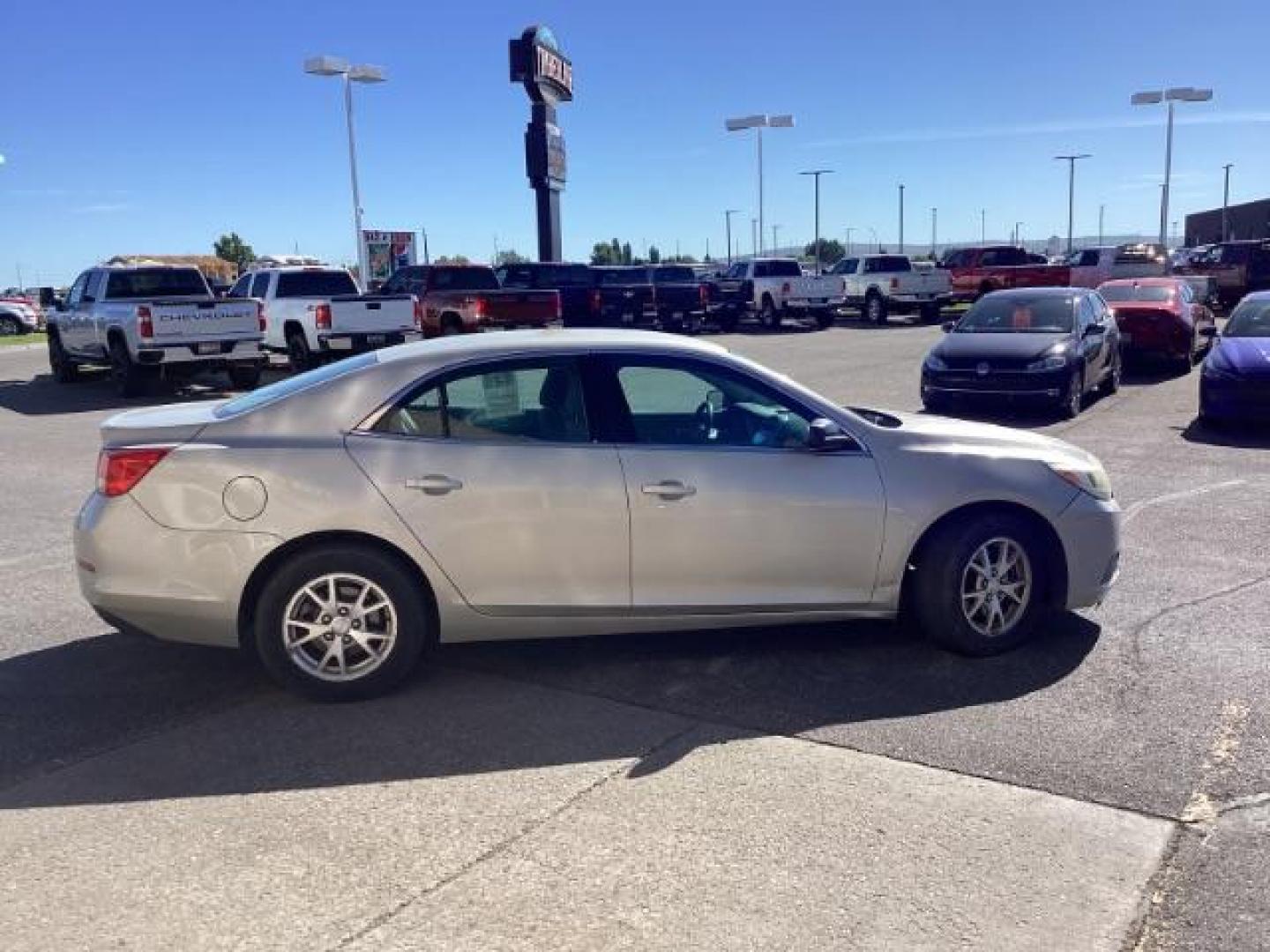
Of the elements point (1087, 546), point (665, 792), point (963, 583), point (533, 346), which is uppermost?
point (533, 346)

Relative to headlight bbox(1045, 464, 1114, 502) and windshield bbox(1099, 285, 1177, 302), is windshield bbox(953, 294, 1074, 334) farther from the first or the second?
headlight bbox(1045, 464, 1114, 502)

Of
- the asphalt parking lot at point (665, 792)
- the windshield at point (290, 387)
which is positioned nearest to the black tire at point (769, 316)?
the asphalt parking lot at point (665, 792)

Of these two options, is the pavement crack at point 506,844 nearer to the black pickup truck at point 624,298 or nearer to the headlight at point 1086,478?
the headlight at point 1086,478

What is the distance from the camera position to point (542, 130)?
110 ft

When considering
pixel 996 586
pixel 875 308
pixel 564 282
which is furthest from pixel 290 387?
pixel 875 308

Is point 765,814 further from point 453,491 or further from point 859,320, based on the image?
point 859,320

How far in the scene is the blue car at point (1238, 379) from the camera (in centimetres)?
1136

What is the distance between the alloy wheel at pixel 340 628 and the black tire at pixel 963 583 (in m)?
2.33

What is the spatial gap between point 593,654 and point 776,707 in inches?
40.5

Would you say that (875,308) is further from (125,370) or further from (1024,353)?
(125,370)

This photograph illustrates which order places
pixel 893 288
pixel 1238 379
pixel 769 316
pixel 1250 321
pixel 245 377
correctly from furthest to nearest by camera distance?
pixel 893 288 → pixel 769 316 → pixel 245 377 → pixel 1250 321 → pixel 1238 379

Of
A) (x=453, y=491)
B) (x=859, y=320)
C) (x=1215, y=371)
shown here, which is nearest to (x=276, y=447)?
(x=453, y=491)

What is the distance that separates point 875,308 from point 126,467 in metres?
30.8

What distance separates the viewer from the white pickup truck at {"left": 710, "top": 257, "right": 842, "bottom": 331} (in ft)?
104
